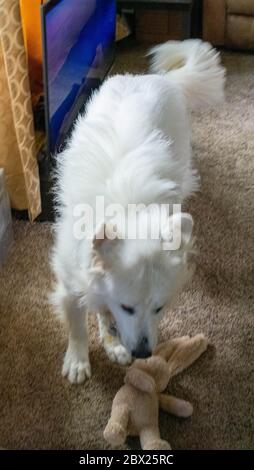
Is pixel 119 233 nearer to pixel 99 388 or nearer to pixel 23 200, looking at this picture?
pixel 99 388

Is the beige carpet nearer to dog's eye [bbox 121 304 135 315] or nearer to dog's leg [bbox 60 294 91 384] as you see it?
dog's leg [bbox 60 294 91 384]

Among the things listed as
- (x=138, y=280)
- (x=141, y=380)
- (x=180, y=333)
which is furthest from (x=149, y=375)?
(x=138, y=280)

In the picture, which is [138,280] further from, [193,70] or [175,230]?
[193,70]

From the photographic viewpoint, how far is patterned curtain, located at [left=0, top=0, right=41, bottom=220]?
1732 mm

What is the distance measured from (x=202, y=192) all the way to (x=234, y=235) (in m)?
0.31

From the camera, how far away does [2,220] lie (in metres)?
2.00

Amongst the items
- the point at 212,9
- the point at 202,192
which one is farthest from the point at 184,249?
the point at 212,9

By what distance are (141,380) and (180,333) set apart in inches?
13.4

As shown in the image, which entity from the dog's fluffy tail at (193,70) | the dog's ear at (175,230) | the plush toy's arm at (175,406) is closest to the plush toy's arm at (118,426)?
the plush toy's arm at (175,406)

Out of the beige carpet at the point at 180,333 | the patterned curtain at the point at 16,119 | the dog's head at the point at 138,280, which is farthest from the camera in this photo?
the patterned curtain at the point at 16,119

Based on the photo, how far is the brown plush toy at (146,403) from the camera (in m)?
Result: 1.39

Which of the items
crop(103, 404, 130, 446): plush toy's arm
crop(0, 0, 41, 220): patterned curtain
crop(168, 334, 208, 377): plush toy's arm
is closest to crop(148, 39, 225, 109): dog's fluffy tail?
crop(0, 0, 41, 220): patterned curtain

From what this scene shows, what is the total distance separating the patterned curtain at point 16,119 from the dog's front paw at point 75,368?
2.34 ft

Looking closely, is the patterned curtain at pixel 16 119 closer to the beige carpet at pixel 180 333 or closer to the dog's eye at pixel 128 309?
the beige carpet at pixel 180 333
